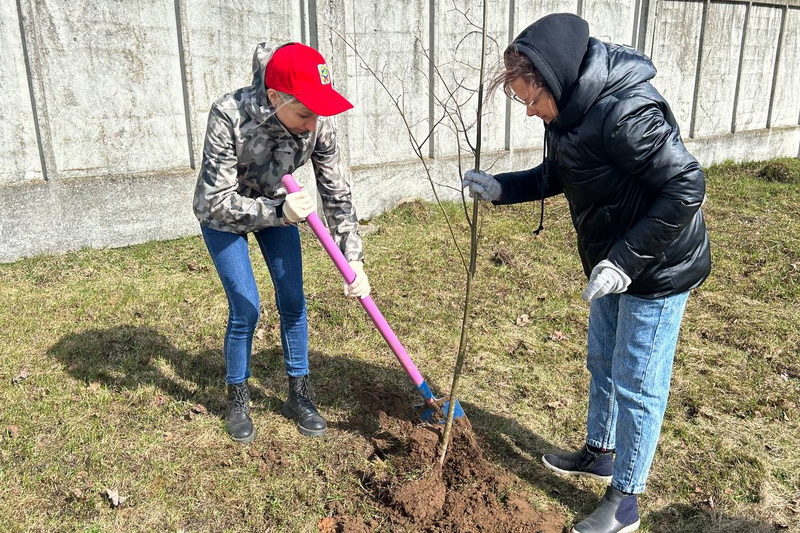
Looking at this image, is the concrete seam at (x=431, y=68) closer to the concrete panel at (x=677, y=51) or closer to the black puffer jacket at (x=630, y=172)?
the concrete panel at (x=677, y=51)

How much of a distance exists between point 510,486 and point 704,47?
32.5 ft

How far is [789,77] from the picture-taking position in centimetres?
1238

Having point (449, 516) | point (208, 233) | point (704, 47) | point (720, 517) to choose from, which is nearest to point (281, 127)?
point (208, 233)

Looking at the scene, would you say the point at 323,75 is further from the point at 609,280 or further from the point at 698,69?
the point at 698,69

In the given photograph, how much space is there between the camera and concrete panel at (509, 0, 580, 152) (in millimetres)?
8312

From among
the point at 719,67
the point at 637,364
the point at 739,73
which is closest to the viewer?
the point at 637,364

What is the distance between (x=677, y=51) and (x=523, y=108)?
3332 mm

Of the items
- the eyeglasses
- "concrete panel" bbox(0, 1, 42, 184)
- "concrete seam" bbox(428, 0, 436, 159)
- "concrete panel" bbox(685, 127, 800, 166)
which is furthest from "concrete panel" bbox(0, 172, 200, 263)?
"concrete panel" bbox(685, 127, 800, 166)

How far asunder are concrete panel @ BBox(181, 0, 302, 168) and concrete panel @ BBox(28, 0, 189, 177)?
5.7 inches

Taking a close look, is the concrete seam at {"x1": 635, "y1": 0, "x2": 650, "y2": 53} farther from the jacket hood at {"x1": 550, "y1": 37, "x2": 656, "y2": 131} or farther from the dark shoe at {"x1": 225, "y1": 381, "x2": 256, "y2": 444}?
the dark shoe at {"x1": 225, "y1": 381, "x2": 256, "y2": 444}

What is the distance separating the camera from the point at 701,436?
354 centimetres

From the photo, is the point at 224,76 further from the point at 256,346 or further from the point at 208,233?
the point at 208,233

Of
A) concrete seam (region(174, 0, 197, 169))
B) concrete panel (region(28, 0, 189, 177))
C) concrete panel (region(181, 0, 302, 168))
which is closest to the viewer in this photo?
concrete panel (region(28, 0, 189, 177))

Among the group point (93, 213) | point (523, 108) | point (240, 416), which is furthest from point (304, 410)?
point (523, 108)
